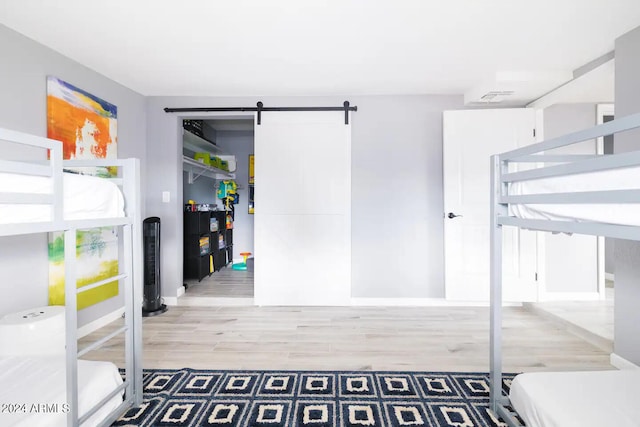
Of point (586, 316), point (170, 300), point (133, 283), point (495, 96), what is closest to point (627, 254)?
point (586, 316)

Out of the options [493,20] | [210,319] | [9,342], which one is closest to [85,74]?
[9,342]

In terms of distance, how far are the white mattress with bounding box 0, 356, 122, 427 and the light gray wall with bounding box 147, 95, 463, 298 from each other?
7.62ft

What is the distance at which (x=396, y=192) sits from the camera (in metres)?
3.30

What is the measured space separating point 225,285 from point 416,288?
7.62 ft

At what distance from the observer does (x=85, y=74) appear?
2588 millimetres

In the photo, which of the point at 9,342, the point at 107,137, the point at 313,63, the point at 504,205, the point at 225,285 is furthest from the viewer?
the point at 225,285

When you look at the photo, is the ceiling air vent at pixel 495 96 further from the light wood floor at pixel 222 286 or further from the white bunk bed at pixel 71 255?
the light wood floor at pixel 222 286

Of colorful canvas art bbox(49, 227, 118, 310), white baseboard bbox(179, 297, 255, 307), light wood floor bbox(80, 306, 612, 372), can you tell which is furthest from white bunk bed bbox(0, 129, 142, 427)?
white baseboard bbox(179, 297, 255, 307)

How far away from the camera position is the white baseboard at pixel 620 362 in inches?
76.9

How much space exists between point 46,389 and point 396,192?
299 cm

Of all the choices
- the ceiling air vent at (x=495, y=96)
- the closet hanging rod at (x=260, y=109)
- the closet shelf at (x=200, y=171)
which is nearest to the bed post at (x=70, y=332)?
the closet hanging rod at (x=260, y=109)

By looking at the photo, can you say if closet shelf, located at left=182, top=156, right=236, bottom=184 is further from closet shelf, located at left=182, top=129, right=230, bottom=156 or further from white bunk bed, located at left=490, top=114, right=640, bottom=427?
white bunk bed, located at left=490, top=114, right=640, bottom=427

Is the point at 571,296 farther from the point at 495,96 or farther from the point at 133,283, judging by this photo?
the point at 133,283

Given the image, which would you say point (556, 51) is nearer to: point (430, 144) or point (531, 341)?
point (430, 144)
